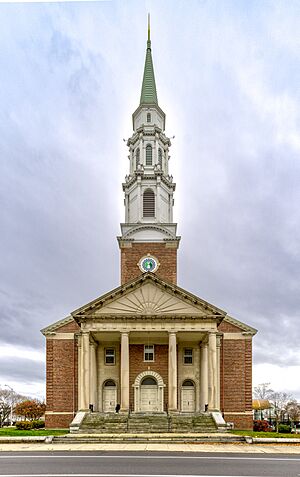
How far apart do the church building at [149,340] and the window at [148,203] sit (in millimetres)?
95

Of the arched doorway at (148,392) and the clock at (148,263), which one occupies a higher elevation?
the clock at (148,263)

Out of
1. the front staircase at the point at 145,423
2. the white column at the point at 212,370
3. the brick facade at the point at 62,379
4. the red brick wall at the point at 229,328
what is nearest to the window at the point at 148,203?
the red brick wall at the point at 229,328

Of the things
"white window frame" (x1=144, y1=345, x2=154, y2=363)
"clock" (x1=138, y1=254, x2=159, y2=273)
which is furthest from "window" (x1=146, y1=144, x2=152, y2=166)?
"white window frame" (x1=144, y1=345, x2=154, y2=363)

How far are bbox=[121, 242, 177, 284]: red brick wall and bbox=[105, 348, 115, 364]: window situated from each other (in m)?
7.45

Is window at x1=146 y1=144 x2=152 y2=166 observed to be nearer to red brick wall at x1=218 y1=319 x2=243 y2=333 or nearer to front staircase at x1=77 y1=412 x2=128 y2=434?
red brick wall at x1=218 y1=319 x2=243 y2=333

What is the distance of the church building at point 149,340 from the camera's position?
4131 centimetres

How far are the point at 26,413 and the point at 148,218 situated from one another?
66177 mm

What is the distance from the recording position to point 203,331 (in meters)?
41.7

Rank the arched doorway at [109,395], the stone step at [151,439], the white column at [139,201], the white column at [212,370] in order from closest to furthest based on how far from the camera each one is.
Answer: the stone step at [151,439]
the white column at [212,370]
the arched doorway at [109,395]
the white column at [139,201]

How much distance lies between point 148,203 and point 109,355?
50.0ft

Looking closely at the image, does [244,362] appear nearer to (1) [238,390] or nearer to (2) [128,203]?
(1) [238,390]

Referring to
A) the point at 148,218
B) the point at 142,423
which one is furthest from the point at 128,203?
the point at 142,423

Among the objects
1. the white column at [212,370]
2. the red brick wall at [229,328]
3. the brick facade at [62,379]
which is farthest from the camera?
the red brick wall at [229,328]

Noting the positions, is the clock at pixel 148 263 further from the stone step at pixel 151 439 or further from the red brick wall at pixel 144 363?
the stone step at pixel 151 439
